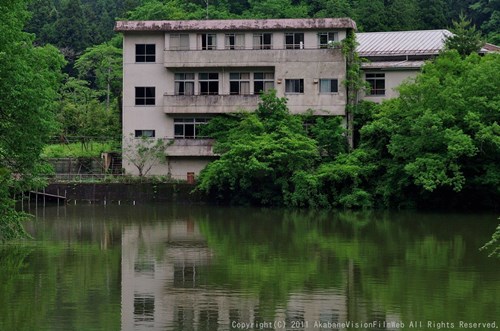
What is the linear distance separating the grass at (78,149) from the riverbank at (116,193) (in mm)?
3122

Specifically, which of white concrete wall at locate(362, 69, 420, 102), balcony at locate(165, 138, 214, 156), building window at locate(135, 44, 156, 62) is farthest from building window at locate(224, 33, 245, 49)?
white concrete wall at locate(362, 69, 420, 102)

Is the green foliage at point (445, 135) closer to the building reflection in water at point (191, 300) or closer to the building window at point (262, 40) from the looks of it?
the building window at point (262, 40)

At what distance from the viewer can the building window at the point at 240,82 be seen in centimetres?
5516

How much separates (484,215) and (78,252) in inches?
769

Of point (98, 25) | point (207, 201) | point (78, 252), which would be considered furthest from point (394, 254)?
point (98, 25)

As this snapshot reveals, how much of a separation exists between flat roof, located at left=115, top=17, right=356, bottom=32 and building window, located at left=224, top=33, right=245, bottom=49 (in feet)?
1.28

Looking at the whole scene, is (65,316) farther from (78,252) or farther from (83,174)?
(83,174)

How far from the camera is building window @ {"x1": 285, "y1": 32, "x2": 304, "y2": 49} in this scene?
54406 mm

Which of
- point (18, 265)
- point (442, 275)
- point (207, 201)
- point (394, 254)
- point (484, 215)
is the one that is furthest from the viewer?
point (207, 201)

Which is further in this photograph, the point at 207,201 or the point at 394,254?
the point at 207,201

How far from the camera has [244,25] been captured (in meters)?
54.3

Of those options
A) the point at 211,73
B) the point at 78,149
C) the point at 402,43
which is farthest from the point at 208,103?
the point at 402,43

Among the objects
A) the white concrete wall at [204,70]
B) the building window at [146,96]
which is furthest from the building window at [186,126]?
the building window at [146,96]

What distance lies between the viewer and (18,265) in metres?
28.2
